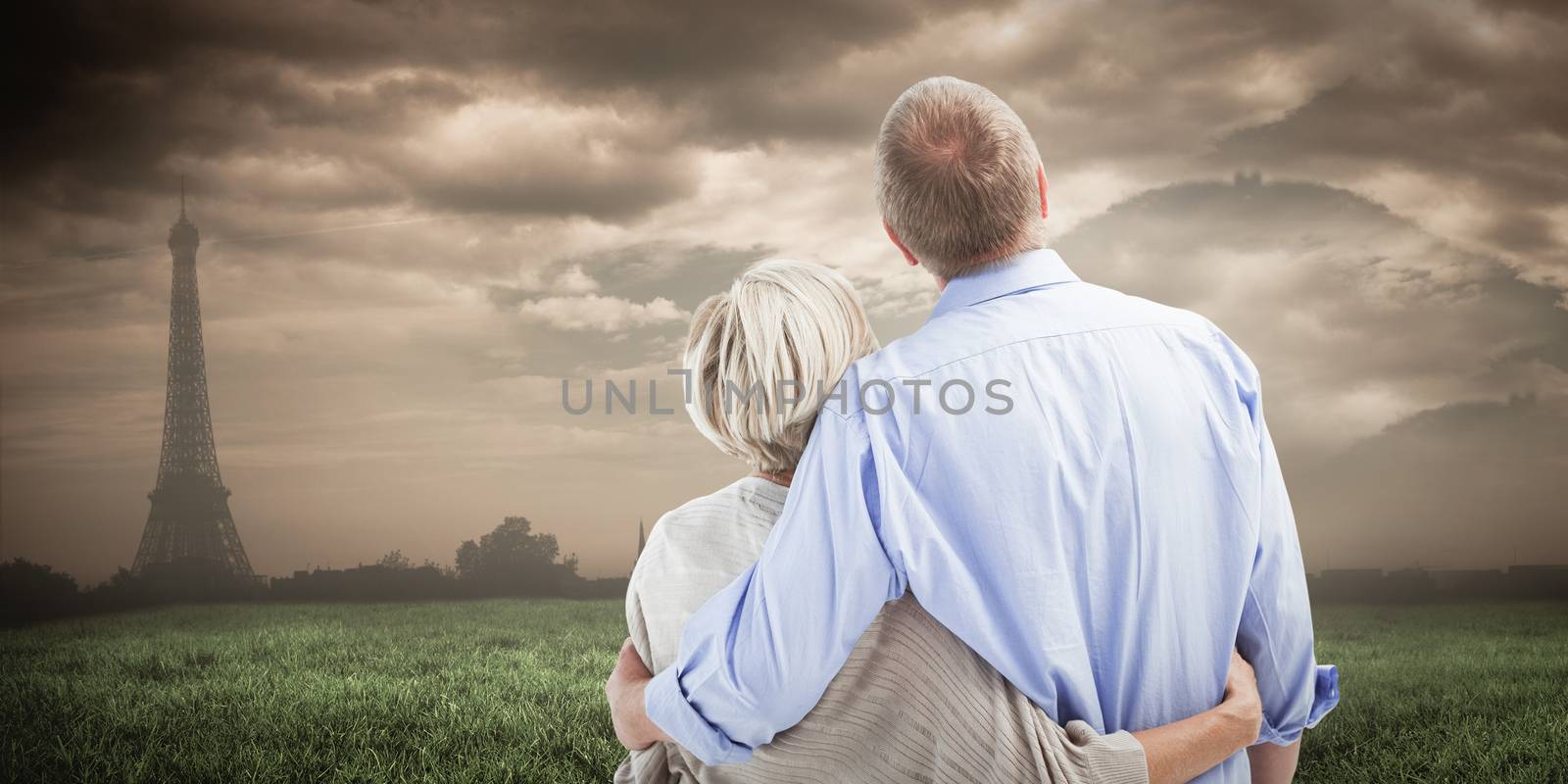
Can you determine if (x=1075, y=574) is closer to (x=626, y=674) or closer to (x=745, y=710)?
(x=745, y=710)

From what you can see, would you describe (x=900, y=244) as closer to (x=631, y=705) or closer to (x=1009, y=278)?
(x=1009, y=278)

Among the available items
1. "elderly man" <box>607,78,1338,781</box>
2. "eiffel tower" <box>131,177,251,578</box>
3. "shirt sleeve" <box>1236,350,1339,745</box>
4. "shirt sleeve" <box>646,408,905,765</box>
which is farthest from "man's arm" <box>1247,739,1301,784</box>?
"eiffel tower" <box>131,177,251,578</box>

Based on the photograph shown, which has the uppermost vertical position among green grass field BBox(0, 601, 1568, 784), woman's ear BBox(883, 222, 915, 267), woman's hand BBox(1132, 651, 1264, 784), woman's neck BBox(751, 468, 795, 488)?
woman's ear BBox(883, 222, 915, 267)

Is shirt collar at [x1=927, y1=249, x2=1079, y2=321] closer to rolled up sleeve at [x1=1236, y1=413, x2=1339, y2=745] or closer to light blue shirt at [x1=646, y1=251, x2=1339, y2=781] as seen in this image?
light blue shirt at [x1=646, y1=251, x2=1339, y2=781]

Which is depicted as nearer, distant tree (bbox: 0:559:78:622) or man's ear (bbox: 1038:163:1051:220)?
man's ear (bbox: 1038:163:1051:220)

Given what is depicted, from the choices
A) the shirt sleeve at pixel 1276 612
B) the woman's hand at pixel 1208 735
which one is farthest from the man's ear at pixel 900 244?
the woman's hand at pixel 1208 735

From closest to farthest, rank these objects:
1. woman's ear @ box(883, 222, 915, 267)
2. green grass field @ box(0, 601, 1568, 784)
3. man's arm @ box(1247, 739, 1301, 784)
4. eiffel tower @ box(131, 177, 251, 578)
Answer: woman's ear @ box(883, 222, 915, 267)
man's arm @ box(1247, 739, 1301, 784)
green grass field @ box(0, 601, 1568, 784)
eiffel tower @ box(131, 177, 251, 578)

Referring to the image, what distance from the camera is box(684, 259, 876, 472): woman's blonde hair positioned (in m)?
1.66

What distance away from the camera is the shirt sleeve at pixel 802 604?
1272 millimetres

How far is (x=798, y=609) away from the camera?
50.4 inches

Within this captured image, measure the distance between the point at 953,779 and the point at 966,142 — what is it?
91cm

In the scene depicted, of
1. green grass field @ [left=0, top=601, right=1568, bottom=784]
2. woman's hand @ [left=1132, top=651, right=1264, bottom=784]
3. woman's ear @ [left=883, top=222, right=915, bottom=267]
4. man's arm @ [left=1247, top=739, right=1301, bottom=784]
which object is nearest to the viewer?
woman's hand @ [left=1132, top=651, right=1264, bottom=784]

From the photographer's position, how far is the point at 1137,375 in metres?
1.38

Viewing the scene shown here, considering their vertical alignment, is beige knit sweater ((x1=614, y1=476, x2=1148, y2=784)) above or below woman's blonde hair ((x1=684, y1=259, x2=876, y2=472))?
below
